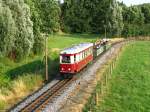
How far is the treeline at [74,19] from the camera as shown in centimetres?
4497

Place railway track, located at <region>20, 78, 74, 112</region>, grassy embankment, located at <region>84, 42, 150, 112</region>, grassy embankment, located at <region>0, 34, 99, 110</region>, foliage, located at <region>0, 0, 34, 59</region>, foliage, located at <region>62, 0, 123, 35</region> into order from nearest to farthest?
railway track, located at <region>20, 78, 74, 112</region> → grassy embankment, located at <region>84, 42, 150, 112</region> → grassy embankment, located at <region>0, 34, 99, 110</region> → foliage, located at <region>0, 0, 34, 59</region> → foliage, located at <region>62, 0, 123, 35</region>

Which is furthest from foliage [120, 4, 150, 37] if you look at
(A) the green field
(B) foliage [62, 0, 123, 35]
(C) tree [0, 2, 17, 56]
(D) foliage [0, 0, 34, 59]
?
(C) tree [0, 2, 17, 56]

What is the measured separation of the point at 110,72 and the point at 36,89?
11.0m

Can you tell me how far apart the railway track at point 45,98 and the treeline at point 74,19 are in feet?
39.5

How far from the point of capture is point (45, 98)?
28.7m

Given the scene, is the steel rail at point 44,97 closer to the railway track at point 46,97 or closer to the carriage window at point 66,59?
the railway track at point 46,97

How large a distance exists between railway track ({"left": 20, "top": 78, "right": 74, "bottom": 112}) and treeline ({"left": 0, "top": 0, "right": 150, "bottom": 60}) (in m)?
12.0

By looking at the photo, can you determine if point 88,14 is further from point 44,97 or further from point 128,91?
point 44,97

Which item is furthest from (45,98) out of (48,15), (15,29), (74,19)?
(74,19)

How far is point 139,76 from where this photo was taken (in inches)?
1555

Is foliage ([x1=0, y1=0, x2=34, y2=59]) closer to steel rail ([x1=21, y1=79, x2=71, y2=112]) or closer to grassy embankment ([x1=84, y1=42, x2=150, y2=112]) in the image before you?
steel rail ([x1=21, y1=79, x2=71, y2=112])

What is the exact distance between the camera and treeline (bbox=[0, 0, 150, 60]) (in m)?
45.0

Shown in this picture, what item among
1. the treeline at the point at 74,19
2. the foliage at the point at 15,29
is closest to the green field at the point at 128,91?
the foliage at the point at 15,29

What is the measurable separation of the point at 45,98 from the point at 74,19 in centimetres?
9702
